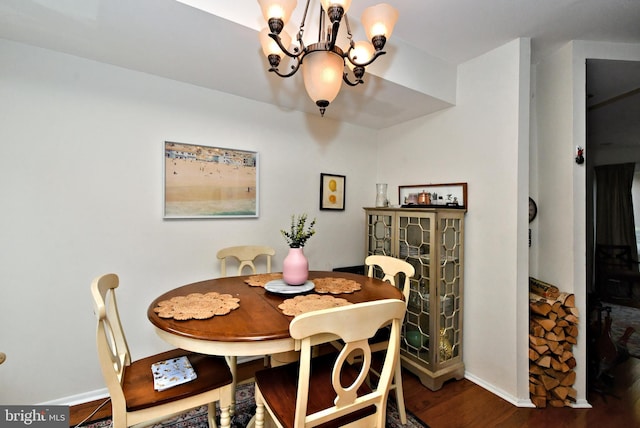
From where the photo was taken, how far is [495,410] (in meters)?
1.86

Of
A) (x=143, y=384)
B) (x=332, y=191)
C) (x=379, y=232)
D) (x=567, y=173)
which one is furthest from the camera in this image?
(x=332, y=191)

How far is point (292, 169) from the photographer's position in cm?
267

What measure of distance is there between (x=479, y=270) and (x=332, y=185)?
1538mm

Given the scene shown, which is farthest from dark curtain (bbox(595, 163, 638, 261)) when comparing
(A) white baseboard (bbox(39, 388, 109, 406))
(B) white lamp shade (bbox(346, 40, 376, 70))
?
(A) white baseboard (bbox(39, 388, 109, 406))

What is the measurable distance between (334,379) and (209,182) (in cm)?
178

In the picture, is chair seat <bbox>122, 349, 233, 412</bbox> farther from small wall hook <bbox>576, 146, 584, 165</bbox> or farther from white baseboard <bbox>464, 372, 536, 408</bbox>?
small wall hook <bbox>576, 146, 584, 165</bbox>

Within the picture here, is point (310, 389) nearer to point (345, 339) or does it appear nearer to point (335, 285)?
point (345, 339)

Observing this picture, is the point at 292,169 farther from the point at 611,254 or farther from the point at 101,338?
the point at 611,254

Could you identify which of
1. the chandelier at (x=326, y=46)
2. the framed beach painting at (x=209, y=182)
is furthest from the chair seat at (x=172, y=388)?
the chandelier at (x=326, y=46)

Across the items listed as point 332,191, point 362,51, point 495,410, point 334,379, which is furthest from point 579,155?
point 334,379

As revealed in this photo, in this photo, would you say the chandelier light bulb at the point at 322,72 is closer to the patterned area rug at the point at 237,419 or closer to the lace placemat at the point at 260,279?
the lace placemat at the point at 260,279

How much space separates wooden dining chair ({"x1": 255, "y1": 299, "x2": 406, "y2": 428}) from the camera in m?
0.97

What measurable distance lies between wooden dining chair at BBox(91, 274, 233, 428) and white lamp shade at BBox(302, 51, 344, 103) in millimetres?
1361

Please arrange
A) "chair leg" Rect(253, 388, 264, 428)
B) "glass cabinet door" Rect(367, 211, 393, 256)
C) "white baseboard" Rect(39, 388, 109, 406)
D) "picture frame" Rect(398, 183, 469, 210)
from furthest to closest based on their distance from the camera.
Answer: "glass cabinet door" Rect(367, 211, 393, 256) < "picture frame" Rect(398, 183, 469, 210) < "white baseboard" Rect(39, 388, 109, 406) < "chair leg" Rect(253, 388, 264, 428)
